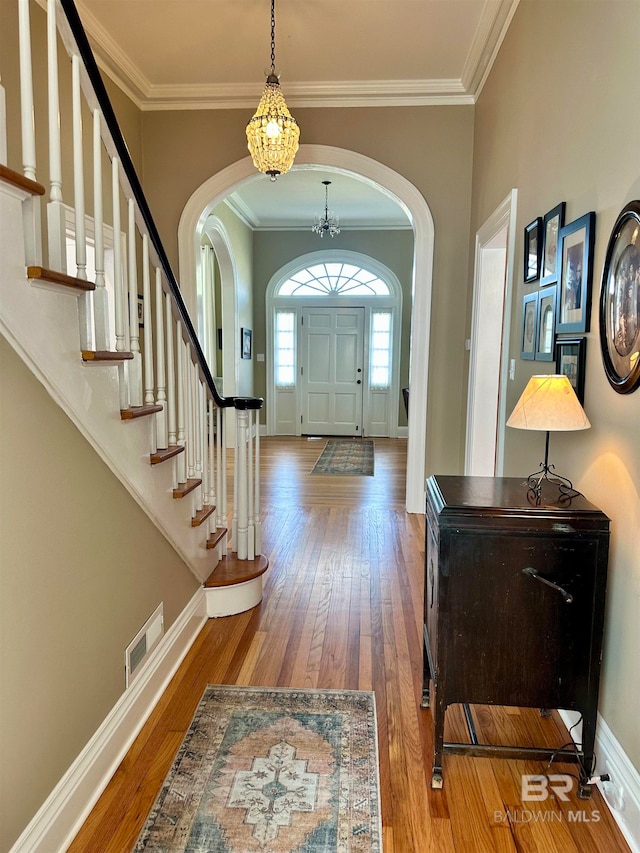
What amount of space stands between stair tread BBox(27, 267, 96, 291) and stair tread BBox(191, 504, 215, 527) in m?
1.22

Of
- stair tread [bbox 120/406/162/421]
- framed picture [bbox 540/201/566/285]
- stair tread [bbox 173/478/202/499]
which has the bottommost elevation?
stair tread [bbox 173/478/202/499]

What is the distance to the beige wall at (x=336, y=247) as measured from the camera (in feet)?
26.5

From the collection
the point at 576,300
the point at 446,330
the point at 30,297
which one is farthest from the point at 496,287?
the point at 30,297

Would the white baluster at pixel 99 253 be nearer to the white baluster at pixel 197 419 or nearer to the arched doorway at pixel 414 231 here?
the white baluster at pixel 197 419

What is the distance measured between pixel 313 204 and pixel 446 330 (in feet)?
11.9

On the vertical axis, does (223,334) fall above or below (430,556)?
above

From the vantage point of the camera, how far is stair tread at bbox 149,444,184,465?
1.93 metres

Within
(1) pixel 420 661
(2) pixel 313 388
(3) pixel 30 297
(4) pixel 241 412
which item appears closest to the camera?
(3) pixel 30 297

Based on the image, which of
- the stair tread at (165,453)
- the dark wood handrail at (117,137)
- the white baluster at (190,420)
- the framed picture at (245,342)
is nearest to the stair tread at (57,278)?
the dark wood handrail at (117,137)

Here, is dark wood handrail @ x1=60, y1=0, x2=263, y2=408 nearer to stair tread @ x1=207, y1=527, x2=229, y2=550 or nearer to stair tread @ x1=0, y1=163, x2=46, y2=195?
stair tread @ x1=0, y1=163, x2=46, y2=195

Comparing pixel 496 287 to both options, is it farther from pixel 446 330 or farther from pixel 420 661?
pixel 420 661

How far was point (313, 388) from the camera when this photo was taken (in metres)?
8.52

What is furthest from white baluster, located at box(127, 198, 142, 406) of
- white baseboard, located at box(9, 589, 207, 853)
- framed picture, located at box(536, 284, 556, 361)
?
framed picture, located at box(536, 284, 556, 361)

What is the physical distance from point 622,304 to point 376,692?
1638mm
